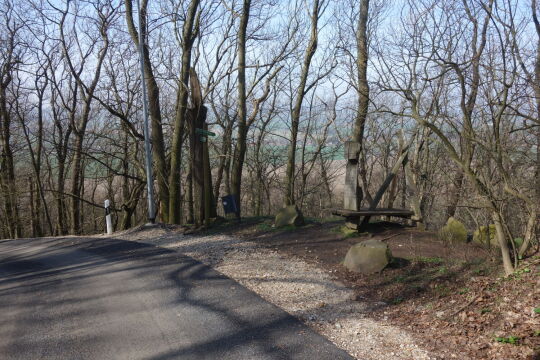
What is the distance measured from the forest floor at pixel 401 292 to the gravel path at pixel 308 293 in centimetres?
1

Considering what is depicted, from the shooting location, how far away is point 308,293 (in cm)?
671

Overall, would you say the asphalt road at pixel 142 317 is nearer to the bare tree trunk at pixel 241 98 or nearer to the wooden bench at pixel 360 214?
the wooden bench at pixel 360 214

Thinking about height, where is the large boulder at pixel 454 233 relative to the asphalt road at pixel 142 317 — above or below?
above

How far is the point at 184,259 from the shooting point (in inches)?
353

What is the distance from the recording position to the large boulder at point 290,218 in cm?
1183

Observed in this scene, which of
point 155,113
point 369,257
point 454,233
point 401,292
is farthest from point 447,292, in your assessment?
point 155,113

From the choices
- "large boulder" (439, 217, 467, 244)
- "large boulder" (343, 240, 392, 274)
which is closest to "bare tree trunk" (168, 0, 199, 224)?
"large boulder" (343, 240, 392, 274)

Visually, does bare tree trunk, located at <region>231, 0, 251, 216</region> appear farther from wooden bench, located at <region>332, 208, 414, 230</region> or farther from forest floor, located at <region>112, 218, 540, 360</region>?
wooden bench, located at <region>332, 208, 414, 230</region>

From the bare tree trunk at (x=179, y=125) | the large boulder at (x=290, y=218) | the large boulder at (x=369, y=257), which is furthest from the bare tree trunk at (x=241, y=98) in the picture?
the large boulder at (x=369, y=257)

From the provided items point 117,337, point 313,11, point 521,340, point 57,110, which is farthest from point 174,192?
point 57,110

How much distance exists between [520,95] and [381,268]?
12.5 feet

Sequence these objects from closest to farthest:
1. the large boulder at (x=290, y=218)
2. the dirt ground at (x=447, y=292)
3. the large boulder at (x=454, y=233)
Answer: the dirt ground at (x=447, y=292)
the large boulder at (x=454, y=233)
the large boulder at (x=290, y=218)

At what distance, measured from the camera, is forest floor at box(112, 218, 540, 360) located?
4680 mm

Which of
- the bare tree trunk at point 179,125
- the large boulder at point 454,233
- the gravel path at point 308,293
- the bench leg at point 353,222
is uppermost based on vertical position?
the bare tree trunk at point 179,125
